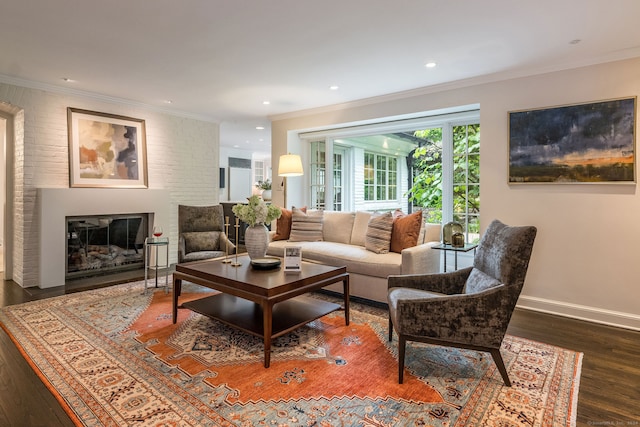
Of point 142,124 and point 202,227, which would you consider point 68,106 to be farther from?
point 202,227

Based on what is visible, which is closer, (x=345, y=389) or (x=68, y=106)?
(x=345, y=389)

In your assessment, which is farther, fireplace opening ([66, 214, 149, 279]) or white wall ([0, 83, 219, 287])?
fireplace opening ([66, 214, 149, 279])

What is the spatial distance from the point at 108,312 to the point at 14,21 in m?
2.53

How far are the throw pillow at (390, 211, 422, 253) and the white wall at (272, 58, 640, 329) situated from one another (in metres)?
0.81

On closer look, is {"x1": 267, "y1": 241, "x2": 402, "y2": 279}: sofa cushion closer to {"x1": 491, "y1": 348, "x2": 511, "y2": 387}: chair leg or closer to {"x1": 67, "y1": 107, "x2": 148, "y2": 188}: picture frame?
{"x1": 491, "y1": 348, "x2": 511, "y2": 387}: chair leg

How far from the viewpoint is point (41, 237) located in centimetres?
420

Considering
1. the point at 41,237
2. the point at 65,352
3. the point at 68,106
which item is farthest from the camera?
the point at 68,106

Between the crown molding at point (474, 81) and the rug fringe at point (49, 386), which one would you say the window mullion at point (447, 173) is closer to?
the crown molding at point (474, 81)

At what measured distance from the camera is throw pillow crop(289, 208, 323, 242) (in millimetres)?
4621

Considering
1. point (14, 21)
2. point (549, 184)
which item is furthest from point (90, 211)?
point (549, 184)

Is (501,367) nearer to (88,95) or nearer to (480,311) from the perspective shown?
(480,311)

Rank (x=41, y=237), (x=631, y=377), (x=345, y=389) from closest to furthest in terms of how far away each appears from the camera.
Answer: (x=345, y=389)
(x=631, y=377)
(x=41, y=237)

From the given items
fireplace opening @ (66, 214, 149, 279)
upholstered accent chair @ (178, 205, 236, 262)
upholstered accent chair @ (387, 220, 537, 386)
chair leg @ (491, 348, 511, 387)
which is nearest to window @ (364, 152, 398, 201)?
upholstered accent chair @ (178, 205, 236, 262)

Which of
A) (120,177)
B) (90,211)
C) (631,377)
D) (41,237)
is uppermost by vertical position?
(120,177)
